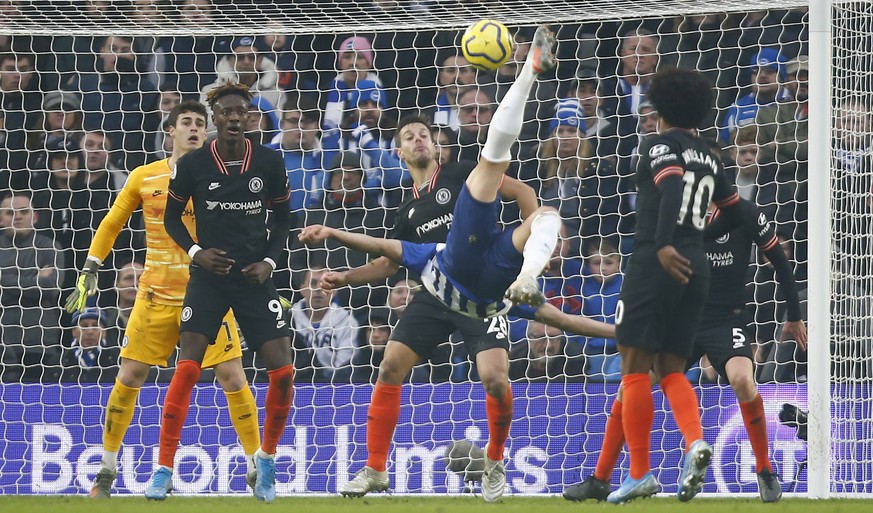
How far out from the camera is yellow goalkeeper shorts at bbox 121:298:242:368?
22.7ft

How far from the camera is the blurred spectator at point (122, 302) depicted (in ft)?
29.9

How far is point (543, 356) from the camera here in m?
8.98

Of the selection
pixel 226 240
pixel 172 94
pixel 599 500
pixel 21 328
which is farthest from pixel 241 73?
pixel 599 500

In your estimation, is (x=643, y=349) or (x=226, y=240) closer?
(x=643, y=349)

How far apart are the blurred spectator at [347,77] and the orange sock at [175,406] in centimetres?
371

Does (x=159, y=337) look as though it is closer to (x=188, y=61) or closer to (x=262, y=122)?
(x=262, y=122)

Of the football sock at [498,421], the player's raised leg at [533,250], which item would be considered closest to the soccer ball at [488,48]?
the player's raised leg at [533,250]

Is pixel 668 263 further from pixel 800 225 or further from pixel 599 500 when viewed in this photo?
pixel 800 225

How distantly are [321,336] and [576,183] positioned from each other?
216 centimetres

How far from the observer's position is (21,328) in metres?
9.25

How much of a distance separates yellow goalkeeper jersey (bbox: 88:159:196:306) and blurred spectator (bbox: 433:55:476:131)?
A: 294 cm

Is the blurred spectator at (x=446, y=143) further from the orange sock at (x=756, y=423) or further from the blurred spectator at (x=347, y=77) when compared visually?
the orange sock at (x=756, y=423)

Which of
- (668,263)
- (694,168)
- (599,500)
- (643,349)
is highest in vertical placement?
(694,168)

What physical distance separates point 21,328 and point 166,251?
2.70m
